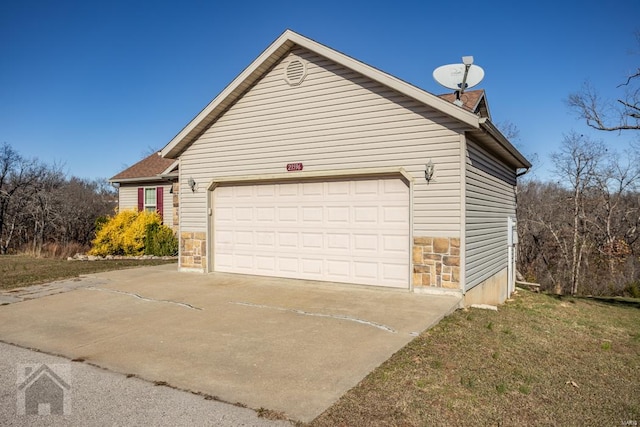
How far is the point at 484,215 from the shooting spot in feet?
30.3

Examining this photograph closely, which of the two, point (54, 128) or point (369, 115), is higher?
point (54, 128)

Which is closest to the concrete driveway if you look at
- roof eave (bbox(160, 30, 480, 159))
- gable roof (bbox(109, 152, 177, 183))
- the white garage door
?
the white garage door

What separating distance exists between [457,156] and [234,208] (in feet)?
18.8

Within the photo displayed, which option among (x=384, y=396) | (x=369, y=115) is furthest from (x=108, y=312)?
(x=369, y=115)

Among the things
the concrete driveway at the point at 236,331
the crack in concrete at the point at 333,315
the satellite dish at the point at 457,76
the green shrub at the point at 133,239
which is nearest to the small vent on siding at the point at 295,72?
the satellite dish at the point at 457,76

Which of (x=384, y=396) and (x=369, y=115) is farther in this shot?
(x=369, y=115)

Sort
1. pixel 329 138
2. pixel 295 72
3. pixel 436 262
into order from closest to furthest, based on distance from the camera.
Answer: pixel 436 262
pixel 329 138
pixel 295 72

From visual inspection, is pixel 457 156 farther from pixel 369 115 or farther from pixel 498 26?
pixel 498 26

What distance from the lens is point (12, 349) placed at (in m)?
5.21

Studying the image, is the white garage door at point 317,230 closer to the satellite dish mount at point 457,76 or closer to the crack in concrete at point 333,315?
the crack in concrete at point 333,315

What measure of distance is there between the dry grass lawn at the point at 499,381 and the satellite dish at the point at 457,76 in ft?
19.2

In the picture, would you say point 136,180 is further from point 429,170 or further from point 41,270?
point 429,170

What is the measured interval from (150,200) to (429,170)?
15.8m

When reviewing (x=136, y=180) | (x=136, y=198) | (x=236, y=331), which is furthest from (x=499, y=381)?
(x=136, y=198)
